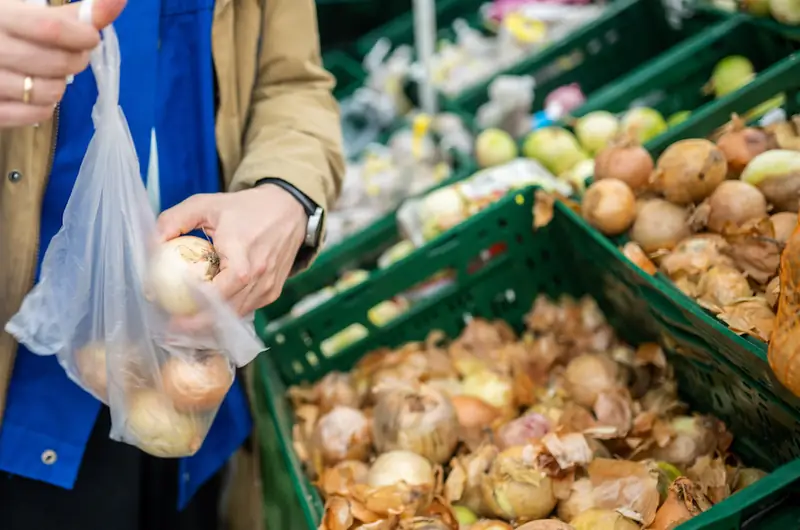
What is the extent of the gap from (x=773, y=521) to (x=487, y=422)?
0.59 meters

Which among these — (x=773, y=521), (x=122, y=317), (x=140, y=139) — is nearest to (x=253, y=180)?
(x=140, y=139)

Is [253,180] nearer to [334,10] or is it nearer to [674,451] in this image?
[674,451]

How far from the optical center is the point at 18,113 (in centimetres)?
78

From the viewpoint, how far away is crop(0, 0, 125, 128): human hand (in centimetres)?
74

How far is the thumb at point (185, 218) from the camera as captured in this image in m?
0.99

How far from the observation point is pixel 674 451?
1.23 m

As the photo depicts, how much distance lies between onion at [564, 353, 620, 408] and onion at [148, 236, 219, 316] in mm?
745

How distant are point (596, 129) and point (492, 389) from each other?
944 millimetres

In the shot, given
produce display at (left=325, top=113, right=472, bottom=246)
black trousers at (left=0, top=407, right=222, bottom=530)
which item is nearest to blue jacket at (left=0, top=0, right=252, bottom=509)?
black trousers at (left=0, top=407, right=222, bottom=530)

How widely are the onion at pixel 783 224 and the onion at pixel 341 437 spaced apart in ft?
2.61

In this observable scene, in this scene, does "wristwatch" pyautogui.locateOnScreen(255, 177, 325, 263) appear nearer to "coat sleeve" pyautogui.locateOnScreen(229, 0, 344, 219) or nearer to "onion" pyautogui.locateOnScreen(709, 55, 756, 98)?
"coat sleeve" pyautogui.locateOnScreen(229, 0, 344, 219)

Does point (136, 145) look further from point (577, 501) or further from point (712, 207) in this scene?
point (712, 207)

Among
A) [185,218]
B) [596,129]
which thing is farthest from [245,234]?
[596,129]

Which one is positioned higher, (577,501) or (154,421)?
(154,421)
